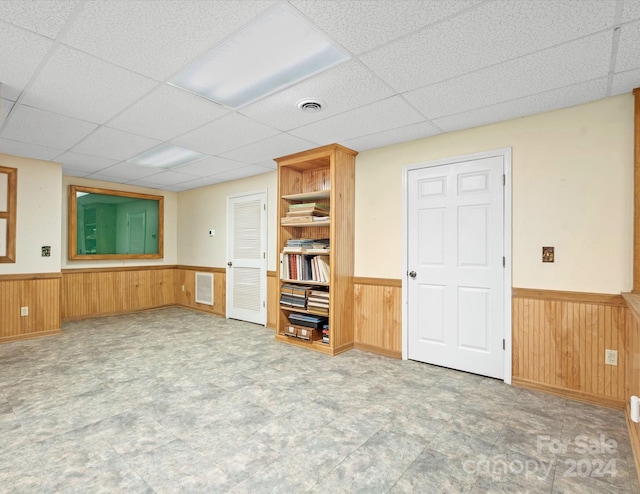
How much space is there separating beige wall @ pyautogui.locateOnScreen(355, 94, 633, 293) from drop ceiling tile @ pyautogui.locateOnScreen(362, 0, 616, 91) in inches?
43.8

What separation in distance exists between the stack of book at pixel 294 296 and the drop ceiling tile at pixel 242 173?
6.06 feet

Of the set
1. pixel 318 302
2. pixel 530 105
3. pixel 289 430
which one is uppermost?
pixel 530 105

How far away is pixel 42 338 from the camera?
441cm

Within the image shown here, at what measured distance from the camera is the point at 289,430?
2.19 meters

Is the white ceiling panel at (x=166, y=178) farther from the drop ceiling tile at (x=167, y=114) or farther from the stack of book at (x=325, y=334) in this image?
the stack of book at (x=325, y=334)

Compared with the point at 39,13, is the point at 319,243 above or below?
below

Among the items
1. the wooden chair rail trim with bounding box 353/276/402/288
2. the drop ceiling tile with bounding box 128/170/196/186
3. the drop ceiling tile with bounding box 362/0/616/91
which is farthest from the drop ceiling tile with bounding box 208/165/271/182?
the drop ceiling tile with bounding box 362/0/616/91

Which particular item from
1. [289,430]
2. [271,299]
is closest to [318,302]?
[271,299]

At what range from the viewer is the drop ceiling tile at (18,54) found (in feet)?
6.08

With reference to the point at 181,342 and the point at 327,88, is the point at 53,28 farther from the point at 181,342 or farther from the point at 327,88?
the point at 181,342

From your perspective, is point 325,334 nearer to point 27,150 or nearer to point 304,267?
point 304,267

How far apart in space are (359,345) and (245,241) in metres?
2.65

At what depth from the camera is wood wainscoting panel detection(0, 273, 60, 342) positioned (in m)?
4.27

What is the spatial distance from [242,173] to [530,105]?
389cm
